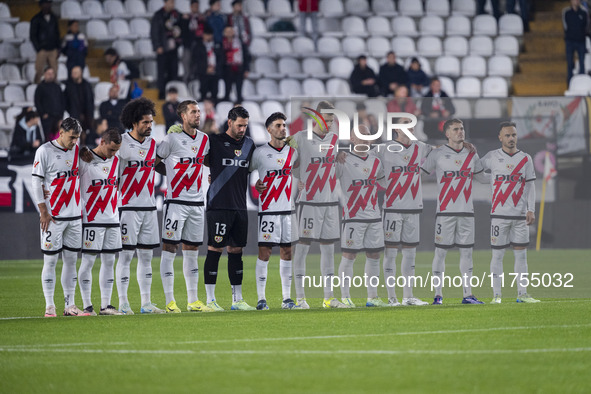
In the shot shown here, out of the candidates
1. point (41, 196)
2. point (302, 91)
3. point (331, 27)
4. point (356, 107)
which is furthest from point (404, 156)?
point (331, 27)

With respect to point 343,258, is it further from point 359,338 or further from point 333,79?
point 333,79

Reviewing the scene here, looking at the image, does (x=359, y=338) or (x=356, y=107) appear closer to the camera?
(x=359, y=338)

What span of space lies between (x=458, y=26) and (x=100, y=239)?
56.6ft

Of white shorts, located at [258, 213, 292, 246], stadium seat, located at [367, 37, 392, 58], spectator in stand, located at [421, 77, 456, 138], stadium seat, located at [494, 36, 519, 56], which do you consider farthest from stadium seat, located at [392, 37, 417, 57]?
white shorts, located at [258, 213, 292, 246]

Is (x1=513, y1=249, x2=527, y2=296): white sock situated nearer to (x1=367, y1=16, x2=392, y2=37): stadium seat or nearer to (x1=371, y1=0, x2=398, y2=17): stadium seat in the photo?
(x1=367, y1=16, x2=392, y2=37): stadium seat

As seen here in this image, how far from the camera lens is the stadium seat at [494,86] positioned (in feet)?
80.8

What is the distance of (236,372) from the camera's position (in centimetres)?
690

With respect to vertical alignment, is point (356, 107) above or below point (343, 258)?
above

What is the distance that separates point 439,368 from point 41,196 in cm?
503

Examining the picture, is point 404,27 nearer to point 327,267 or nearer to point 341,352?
point 327,267

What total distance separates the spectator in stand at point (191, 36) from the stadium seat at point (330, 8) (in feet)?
15.8

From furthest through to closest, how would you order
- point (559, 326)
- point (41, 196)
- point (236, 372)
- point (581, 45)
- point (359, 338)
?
point (581, 45) → point (41, 196) → point (559, 326) → point (359, 338) → point (236, 372)

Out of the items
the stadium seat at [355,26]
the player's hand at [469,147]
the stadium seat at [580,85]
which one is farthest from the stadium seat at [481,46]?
the player's hand at [469,147]

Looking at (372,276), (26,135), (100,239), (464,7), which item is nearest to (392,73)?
(464,7)
